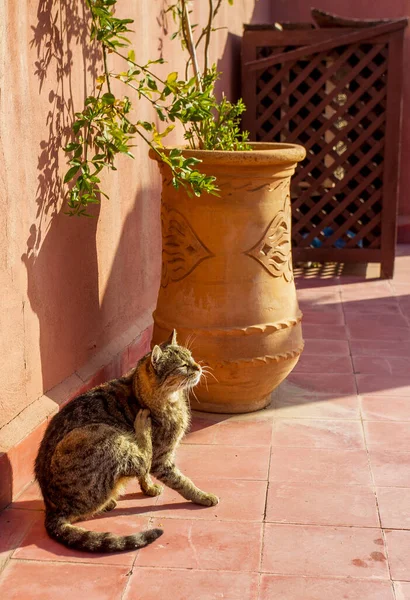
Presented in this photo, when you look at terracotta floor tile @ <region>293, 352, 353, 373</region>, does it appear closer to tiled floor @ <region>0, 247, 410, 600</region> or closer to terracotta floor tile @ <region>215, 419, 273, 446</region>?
tiled floor @ <region>0, 247, 410, 600</region>

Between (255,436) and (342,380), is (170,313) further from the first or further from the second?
(342,380)

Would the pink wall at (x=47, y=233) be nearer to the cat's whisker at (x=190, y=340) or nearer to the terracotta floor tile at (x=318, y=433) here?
the cat's whisker at (x=190, y=340)

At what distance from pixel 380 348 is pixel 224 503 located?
7.43 feet

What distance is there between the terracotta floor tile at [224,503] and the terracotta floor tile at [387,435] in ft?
2.16

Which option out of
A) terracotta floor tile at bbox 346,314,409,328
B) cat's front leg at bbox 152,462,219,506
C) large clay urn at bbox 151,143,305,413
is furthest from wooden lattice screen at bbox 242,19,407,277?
cat's front leg at bbox 152,462,219,506

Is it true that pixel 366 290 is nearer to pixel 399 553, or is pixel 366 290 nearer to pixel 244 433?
pixel 244 433

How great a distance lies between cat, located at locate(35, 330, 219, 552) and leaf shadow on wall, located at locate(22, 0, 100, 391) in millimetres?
391

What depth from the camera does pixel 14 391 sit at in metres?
3.04

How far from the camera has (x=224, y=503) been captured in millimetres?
3070

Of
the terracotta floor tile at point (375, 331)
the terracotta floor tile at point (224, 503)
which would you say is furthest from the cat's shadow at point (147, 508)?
the terracotta floor tile at point (375, 331)

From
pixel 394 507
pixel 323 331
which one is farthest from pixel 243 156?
pixel 323 331

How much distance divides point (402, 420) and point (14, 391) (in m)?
1.86

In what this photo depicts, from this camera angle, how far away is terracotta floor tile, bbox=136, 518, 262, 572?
2.63 meters

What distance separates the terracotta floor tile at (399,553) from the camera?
2566 mm
